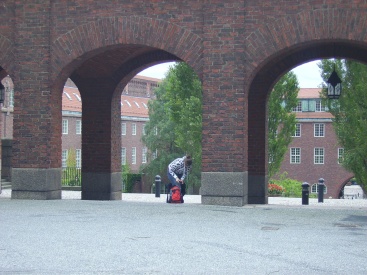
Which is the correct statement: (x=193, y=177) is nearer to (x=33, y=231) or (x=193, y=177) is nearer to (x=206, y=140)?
(x=206, y=140)

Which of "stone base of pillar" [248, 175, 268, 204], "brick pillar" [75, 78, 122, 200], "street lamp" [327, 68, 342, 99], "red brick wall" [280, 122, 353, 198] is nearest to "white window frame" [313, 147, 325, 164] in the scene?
"red brick wall" [280, 122, 353, 198]

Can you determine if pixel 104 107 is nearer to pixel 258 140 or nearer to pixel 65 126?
pixel 258 140

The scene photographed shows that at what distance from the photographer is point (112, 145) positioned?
70.4 ft

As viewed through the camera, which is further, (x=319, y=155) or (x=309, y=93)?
(x=309, y=93)

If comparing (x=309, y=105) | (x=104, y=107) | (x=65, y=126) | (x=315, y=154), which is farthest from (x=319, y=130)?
(x=104, y=107)

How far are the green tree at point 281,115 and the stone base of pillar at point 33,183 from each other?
23186 millimetres

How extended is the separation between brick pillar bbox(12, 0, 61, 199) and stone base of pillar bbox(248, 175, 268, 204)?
549 centimetres

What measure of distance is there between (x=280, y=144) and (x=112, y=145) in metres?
20.3

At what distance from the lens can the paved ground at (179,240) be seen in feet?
28.3

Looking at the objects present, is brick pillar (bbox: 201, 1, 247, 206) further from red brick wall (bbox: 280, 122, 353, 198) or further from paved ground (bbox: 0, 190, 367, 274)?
red brick wall (bbox: 280, 122, 353, 198)

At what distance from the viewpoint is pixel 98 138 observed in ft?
70.3

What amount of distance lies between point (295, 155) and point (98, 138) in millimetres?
48901

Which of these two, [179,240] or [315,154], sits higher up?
[315,154]

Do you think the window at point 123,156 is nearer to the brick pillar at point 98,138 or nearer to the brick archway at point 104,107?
the brick archway at point 104,107
